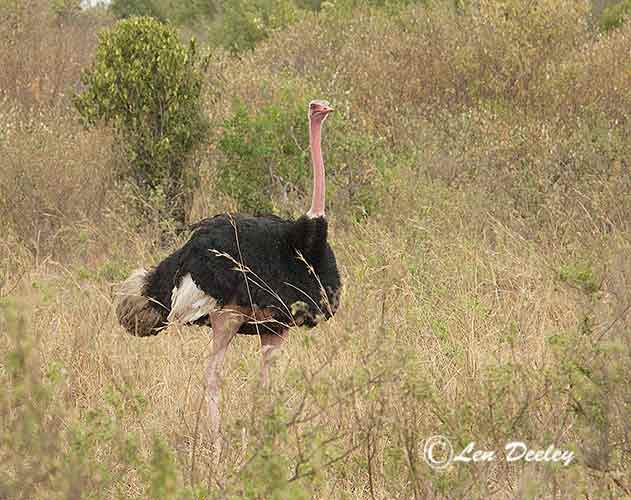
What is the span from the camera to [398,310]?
628 cm

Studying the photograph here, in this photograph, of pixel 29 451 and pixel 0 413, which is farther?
pixel 0 413

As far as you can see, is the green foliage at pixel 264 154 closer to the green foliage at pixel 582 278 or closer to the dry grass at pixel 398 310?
the dry grass at pixel 398 310

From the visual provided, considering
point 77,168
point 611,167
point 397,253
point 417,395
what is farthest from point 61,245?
point 417,395

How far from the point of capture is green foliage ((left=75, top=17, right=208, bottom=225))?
8844 millimetres

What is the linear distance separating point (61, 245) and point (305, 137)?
1.95 meters

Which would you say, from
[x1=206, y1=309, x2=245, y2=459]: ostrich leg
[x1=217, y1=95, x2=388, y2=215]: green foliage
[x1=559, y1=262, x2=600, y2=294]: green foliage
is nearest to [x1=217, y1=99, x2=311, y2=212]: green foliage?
[x1=217, y1=95, x2=388, y2=215]: green foliage

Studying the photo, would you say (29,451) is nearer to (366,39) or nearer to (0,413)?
(0,413)

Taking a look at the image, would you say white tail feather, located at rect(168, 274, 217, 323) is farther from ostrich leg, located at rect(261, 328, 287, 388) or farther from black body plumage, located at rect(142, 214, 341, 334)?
ostrich leg, located at rect(261, 328, 287, 388)

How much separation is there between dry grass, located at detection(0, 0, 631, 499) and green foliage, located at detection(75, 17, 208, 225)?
1.45 ft

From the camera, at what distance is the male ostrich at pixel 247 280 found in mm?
5121

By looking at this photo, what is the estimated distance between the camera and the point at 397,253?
6.48m

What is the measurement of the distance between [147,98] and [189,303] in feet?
13.0

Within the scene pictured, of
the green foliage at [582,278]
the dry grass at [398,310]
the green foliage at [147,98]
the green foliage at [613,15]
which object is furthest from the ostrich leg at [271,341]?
the green foliage at [613,15]

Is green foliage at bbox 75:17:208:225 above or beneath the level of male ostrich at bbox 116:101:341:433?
beneath
